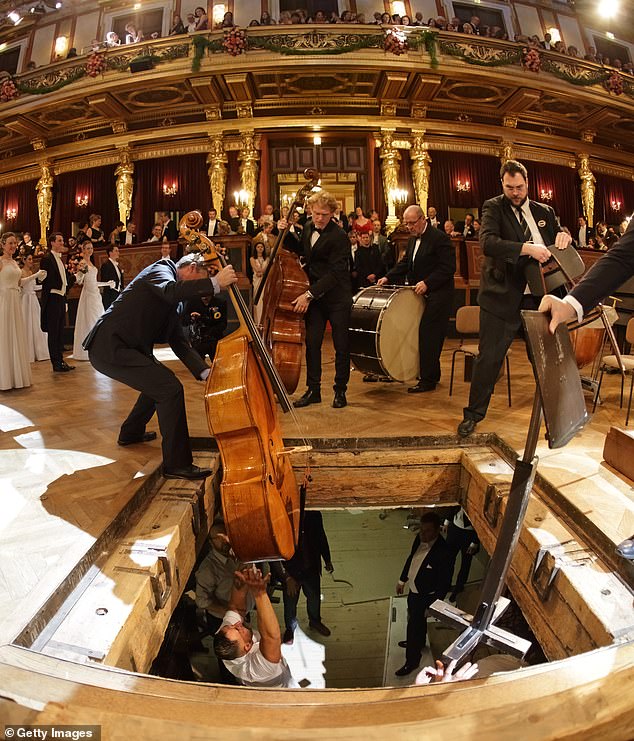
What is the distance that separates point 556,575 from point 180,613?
2.36m

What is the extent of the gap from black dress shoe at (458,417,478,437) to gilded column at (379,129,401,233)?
9350 mm

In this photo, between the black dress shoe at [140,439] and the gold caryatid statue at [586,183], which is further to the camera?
the gold caryatid statue at [586,183]

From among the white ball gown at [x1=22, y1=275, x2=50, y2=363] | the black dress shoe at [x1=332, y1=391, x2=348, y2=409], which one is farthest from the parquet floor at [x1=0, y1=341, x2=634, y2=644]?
the white ball gown at [x1=22, y1=275, x2=50, y2=363]

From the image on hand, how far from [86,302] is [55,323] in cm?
137

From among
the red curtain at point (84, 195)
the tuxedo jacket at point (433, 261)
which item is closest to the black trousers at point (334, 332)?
the tuxedo jacket at point (433, 261)

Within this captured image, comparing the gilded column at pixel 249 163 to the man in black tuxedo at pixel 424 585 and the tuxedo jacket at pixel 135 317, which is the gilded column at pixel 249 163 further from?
the man in black tuxedo at pixel 424 585

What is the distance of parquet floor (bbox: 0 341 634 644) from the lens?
1.83 meters

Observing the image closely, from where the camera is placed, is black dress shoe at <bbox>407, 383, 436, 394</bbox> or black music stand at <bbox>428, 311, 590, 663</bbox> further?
black dress shoe at <bbox>407, 383, 436, 394</bbox>

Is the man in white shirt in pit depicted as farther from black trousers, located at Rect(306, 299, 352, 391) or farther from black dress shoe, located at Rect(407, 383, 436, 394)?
black dress shoe, located at Rect(407, 383, 436, 394)

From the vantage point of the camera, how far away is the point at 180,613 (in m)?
3.24

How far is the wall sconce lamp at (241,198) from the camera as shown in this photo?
11727mm

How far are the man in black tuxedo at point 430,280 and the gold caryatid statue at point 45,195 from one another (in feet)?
39.4

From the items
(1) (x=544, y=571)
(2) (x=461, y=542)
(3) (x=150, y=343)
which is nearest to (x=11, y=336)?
(3) (x=150, y=343)

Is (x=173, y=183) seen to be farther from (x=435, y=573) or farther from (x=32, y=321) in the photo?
(x=435, y=573)
